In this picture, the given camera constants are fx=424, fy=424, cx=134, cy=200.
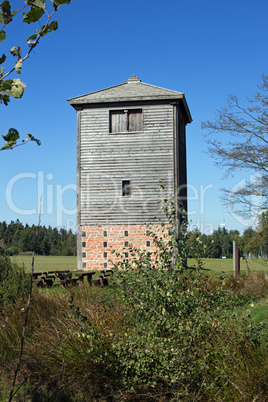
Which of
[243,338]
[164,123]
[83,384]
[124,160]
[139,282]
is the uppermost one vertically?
[164,123]

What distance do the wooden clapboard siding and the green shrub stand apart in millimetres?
11610

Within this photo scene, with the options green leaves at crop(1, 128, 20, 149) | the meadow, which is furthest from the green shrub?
green leaves at crop(1, 128, 20, 149)

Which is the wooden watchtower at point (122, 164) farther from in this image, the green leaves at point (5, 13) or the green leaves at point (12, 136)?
the green leaves at point (5, 13)

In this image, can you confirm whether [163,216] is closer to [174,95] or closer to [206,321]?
[174,95]

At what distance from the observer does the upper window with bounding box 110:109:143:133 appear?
20.4m

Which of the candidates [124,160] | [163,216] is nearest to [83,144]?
[124,160]

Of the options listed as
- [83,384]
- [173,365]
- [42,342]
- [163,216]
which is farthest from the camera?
[163,216]

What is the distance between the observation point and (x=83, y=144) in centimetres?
2066

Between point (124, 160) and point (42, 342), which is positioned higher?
point (124, 160)

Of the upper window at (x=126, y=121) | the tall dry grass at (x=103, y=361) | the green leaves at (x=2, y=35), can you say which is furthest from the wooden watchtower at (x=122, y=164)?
the green leaves at (x=2, y=35)

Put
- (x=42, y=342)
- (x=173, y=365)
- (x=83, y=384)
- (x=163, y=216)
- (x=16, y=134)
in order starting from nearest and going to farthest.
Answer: (x=16, y=134)
(x=173, y=365)
(x=83, y=384)
(x=42, y=342)
(x=163, y=216)

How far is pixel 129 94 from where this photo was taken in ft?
66.8

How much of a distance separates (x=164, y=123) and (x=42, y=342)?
603 inches

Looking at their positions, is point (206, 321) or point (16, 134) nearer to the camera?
point (16, 134)
